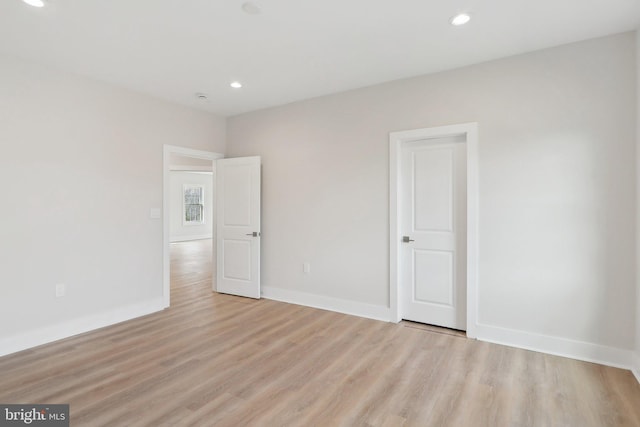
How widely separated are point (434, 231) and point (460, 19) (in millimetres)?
2026

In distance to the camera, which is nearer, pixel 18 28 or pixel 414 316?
pixel 18 28

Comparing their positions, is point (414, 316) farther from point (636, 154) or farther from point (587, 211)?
point (636, 154)

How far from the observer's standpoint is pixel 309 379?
2535 mm

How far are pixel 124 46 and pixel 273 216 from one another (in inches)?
103

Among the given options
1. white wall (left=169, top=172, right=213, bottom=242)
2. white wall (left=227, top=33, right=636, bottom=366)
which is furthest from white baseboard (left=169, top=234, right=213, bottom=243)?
white wall (left=227, top=33, right=636, bottom=366)

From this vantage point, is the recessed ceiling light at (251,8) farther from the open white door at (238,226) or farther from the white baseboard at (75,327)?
the white baseboard at (75,327)

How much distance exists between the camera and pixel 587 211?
111 inches

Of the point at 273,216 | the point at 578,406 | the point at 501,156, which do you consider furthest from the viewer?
the point at 273,216

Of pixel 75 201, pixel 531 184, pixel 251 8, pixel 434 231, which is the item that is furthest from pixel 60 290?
pixel 531 184

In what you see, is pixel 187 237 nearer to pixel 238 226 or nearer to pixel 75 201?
pixel 238 226

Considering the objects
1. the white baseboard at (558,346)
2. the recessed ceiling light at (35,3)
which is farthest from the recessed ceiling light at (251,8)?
the white baseboard at (558,346)

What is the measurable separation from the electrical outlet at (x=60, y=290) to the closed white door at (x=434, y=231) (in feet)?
11.9

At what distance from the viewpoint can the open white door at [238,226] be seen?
4773 mm

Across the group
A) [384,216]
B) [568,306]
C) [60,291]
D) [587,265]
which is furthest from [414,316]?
[60,291]
